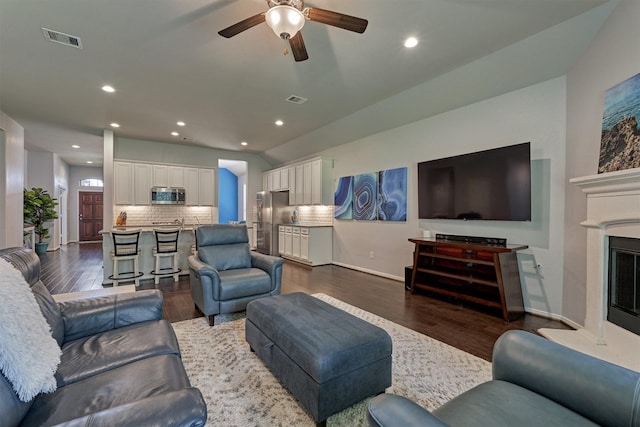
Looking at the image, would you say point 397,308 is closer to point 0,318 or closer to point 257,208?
point 0,318

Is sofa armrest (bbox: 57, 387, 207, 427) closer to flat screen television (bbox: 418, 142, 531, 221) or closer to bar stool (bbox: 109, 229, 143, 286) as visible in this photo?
flat screen television (bbox: 418, 142, 531, 221)

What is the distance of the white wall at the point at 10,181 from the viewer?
5110 millimetres

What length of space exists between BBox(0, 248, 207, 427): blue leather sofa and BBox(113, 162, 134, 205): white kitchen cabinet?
551 cm

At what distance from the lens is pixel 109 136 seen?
6.29 meters

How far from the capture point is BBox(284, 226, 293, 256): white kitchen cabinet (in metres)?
7.08

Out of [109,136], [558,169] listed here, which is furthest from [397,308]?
[109,136]

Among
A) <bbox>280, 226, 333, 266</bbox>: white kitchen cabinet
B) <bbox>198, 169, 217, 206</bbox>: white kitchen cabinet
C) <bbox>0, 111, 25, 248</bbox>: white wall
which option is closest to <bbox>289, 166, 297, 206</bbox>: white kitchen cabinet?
<bbox>280, 226, 333, 266</bbox>: white kitchen cabinet

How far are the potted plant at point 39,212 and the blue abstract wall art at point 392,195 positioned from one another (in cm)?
901

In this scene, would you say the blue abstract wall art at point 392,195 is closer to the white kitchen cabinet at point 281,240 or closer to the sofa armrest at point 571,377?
the white kitchen cabinet at point 281,240

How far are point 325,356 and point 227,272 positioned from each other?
7.13 ft

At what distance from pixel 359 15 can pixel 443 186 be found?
2649 mm

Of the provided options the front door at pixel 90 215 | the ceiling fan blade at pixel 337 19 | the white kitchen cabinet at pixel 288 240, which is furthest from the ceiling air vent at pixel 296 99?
the front door at pixel 90 215

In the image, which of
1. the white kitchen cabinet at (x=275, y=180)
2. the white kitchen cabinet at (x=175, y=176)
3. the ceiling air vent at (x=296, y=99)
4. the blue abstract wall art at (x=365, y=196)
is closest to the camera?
the ceiling air vent at (x=296, y=99)

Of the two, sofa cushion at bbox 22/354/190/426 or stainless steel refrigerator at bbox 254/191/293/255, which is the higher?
stainless steel refrigerator at bbox 254/191/293/255
